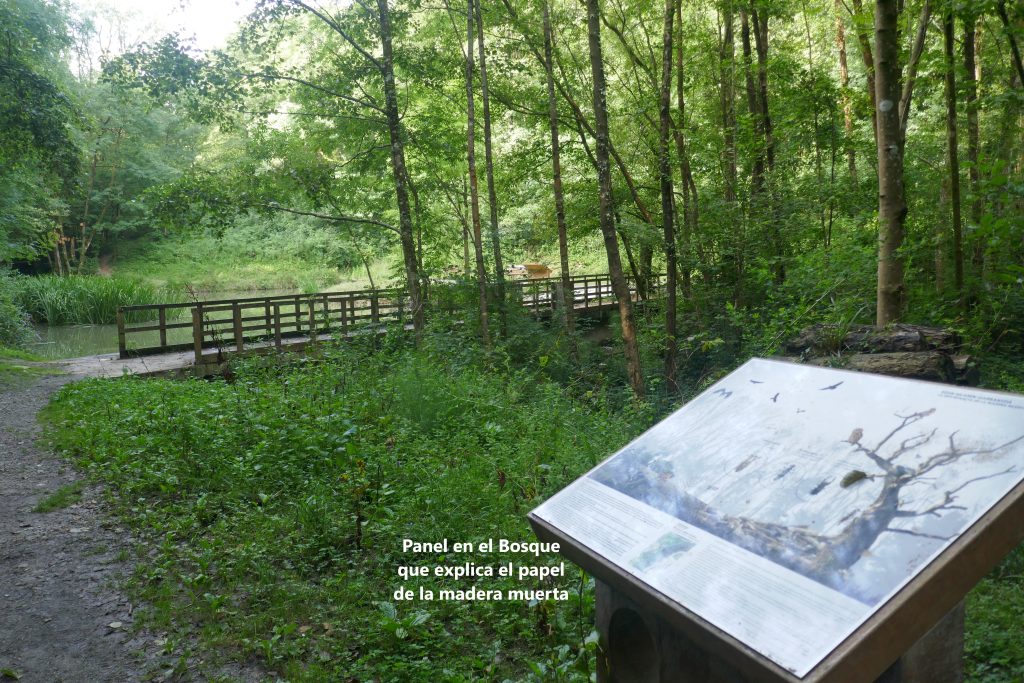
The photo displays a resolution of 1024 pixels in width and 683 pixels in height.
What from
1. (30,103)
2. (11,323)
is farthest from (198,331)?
(11,323)

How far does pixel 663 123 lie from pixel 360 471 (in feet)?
25.4

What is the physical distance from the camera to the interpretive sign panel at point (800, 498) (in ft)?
5.67

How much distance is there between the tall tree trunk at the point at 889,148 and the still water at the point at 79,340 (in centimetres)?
1703

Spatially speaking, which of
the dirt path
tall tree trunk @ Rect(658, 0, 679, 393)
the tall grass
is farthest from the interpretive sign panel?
the tall grass

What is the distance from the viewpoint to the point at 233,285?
34.5m

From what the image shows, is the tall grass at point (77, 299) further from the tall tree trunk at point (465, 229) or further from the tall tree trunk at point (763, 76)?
the tall tree trunk at point (763, 76)

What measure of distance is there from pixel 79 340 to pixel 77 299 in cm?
278

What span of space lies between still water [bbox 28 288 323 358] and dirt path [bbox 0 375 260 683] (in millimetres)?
13115

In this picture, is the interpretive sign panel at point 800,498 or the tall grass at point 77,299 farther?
the tall grass at point 77,299

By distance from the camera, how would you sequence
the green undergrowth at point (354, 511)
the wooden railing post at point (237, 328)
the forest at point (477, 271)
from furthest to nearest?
the wooden railing post at point (237, 328), the forest at point (477, 271), the green undergrowth at point (354, 511)

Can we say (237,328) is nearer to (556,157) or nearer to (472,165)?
(472,165)

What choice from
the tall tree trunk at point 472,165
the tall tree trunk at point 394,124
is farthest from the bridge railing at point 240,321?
the tall tree trunk at point 394,124

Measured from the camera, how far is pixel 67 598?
4004 millimetres

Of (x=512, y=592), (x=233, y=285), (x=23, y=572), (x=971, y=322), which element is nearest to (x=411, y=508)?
(x=512, y=592)
